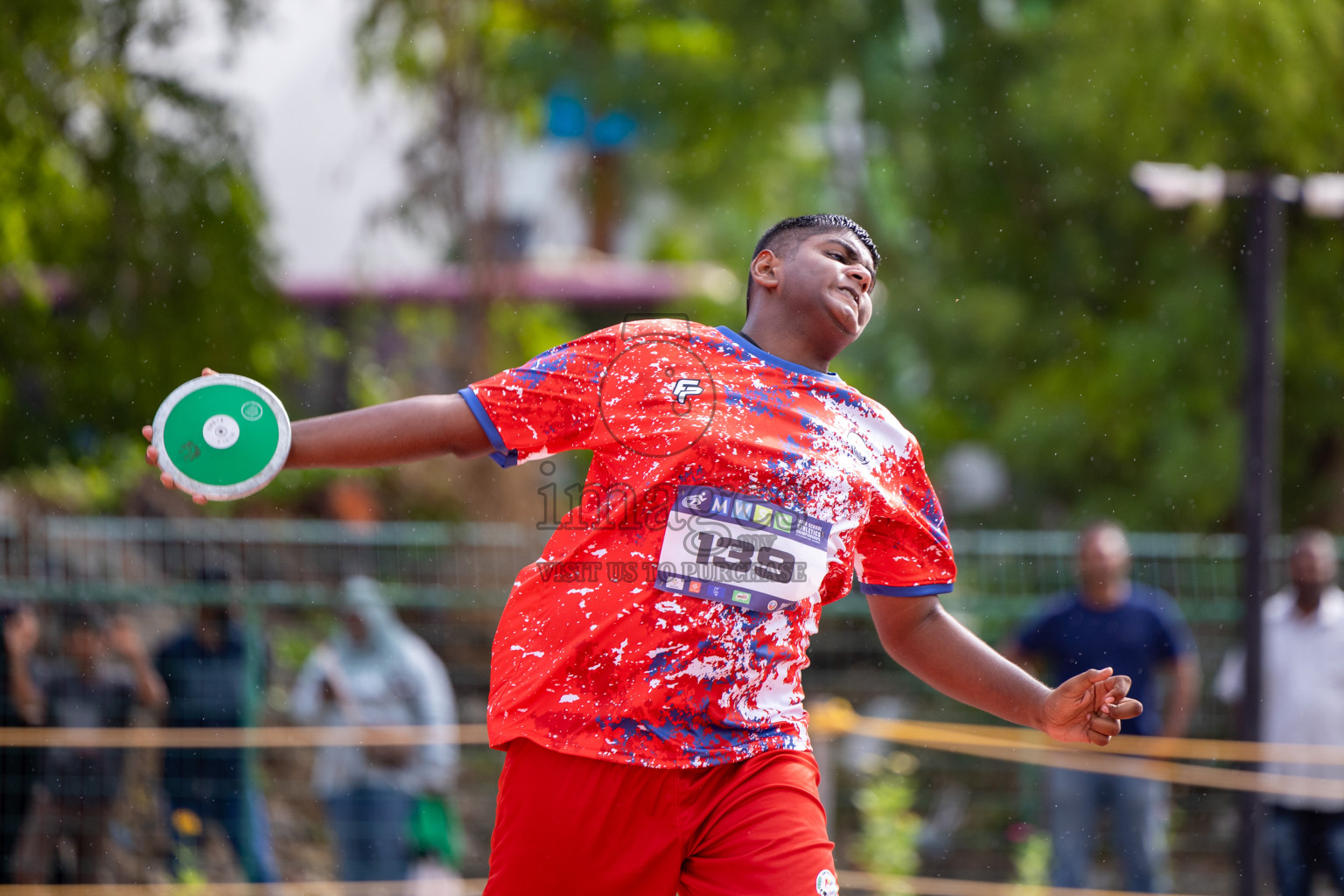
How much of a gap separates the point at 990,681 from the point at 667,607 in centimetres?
72

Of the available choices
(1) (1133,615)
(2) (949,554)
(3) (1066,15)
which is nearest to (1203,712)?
(1) (1133,615)

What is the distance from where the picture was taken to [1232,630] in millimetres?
7613

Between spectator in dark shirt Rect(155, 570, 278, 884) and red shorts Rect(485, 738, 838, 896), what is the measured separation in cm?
456

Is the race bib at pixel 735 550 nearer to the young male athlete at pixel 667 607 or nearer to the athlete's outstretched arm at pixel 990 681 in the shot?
the young male athlete at pixel 667 607

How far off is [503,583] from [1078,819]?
3396mm

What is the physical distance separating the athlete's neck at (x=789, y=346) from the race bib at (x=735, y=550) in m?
0.34

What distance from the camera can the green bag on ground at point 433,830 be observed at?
605 cm

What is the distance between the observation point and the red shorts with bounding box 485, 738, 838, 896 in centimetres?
235

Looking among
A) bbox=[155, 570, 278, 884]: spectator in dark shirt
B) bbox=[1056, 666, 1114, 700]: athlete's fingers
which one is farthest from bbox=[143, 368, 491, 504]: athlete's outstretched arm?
bbox=[155, 570, 278, 884]: spectator in dark shirt

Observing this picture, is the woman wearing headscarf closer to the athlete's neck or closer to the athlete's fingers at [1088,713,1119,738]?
the athlete's neck

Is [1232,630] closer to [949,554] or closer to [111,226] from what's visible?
[949,554]

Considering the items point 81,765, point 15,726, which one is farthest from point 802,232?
point 15,726

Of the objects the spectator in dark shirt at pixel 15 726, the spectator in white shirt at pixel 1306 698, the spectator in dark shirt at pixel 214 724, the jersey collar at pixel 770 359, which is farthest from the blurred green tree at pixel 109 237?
the jersey collar at pixel 770 359

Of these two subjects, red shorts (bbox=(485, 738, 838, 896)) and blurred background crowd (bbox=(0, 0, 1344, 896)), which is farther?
blurred background crowd (bbox=(0, 0, 1344, 896))
